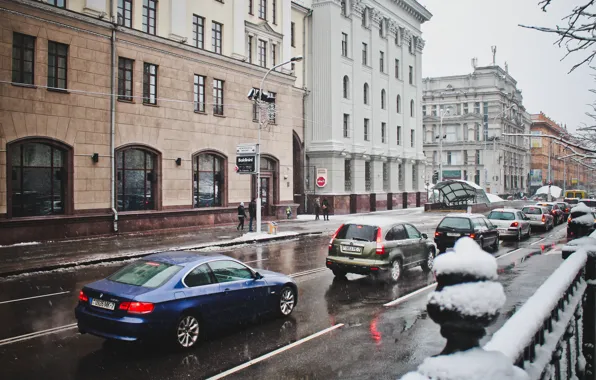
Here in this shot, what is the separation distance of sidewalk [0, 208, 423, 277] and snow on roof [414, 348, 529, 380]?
1631cm

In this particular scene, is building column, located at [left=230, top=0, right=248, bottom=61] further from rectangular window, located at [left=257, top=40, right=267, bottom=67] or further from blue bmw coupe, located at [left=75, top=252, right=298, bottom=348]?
blue bmw coupe, located at [left=75, top=252, right=298, bottom=348]

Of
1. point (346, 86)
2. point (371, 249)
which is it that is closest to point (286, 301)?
point (371, 249)

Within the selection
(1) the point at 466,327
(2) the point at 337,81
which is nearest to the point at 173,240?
(1) the point at 466,327

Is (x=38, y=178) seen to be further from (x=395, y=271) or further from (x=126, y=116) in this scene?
(x=395, y=271)

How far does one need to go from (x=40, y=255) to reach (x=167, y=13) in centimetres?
1639

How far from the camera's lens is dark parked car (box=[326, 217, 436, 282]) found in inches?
539

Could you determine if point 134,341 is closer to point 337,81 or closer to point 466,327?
point 466,327

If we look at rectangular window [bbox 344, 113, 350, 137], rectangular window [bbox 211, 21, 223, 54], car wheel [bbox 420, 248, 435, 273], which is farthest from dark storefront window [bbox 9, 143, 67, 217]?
rectangular window [bbox 344, 113, 350, 137]

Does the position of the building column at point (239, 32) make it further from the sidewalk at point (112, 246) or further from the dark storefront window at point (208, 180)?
the sidewalk at point (112, 246)

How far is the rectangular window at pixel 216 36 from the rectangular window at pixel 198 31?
0.83 m

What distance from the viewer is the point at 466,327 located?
2.00 meters

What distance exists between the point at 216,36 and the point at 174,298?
27.2 metres

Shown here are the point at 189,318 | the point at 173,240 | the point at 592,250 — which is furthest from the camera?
the point at 173,240

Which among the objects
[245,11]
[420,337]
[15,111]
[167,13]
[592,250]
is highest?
[245,11]
